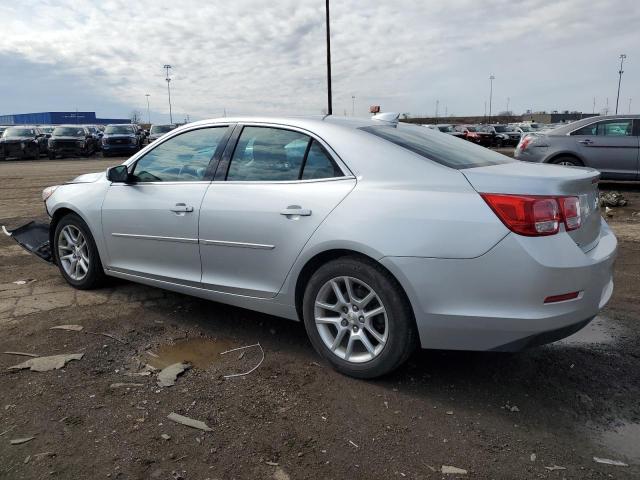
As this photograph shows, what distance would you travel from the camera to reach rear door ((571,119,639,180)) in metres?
11.0

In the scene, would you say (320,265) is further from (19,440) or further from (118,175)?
(118,175)

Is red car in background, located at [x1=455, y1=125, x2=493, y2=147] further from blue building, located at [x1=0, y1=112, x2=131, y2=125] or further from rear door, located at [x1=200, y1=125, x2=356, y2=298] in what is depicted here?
blue building, located at [x1=0, y1=112, x2=131, y2=125]

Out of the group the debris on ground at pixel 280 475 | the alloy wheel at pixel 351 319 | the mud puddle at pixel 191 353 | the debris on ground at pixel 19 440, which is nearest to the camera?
the debris on ground at pixel 280 475

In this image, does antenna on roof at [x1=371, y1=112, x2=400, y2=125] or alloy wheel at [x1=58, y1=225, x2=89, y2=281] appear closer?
antenna on roof at [x1=371, y1=112, x2=400, y2=125]

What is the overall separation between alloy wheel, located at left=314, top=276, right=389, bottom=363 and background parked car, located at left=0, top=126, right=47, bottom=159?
27791 mm

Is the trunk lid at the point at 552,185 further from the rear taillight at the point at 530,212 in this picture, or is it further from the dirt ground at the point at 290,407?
the dirt ground at the point at 290,407

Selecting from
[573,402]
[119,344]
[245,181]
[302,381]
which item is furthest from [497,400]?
[119,344]

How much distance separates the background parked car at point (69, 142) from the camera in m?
27.1

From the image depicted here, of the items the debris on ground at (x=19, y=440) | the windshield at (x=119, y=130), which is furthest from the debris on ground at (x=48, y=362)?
the windshield at (x=119, y=130)

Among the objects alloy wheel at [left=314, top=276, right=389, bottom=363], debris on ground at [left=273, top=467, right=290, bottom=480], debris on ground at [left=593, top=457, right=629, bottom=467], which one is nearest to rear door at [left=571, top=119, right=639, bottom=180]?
alloy wheel at [left=314, top=276, right=389, bottom=363]

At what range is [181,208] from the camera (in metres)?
3.95

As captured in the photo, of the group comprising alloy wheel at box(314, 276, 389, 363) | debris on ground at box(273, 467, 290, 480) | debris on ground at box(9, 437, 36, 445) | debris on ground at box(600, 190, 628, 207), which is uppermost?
alloy wheel at box(314, 276, 389, 363)

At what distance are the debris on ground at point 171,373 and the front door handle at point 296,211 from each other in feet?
3.79

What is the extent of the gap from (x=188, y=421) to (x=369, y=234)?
4.48ft
